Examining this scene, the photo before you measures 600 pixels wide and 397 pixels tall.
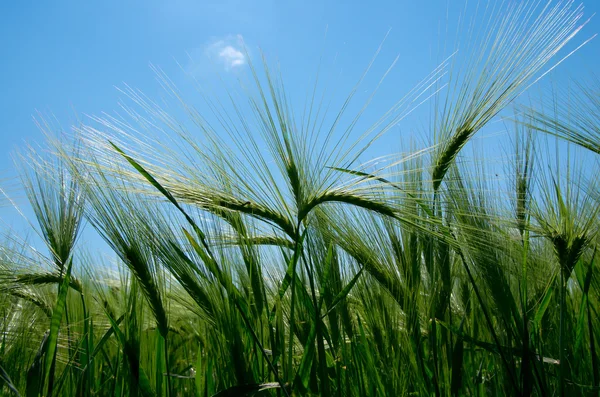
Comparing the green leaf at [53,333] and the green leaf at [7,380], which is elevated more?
the green leaf at [53,333]

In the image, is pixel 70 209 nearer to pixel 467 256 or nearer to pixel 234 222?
pixel 234 222

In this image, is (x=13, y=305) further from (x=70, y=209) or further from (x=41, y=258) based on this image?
(x=70, y=209)

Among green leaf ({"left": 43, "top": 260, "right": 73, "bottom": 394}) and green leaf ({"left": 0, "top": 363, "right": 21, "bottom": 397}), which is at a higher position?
green leaf ({"left": 43, "top": 260, "right": 73, "bottom": 394})

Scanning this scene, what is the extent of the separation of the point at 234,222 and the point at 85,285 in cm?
77

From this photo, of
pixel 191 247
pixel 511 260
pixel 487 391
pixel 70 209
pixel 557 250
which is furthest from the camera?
pixel 487 391

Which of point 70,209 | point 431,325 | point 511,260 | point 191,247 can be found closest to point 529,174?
point 511,260

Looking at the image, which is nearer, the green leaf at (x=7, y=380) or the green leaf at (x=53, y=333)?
the green leaf at (x=7, y=380)

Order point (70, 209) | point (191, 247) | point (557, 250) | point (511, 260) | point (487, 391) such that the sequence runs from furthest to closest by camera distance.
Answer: point (487, 391) < point (70, 209) < point (511, 260) < point (557, 250) < point (191, 247)

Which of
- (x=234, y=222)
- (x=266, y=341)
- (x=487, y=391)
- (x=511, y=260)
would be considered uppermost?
(x=234, y=222)

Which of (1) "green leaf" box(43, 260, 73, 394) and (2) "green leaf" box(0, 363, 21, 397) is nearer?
(2) "green leaf" box(0, 363, 21, 397)

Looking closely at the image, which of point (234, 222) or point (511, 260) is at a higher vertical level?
point (234, 222)

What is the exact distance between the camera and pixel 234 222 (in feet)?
4.29

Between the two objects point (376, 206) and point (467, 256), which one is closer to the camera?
point (376, 206)

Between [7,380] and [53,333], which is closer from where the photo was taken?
[7,380]
